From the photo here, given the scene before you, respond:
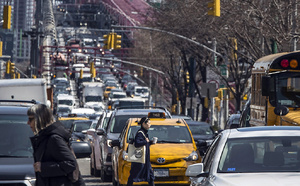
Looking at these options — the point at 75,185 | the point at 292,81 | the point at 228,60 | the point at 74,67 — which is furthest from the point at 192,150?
the point at 74,67

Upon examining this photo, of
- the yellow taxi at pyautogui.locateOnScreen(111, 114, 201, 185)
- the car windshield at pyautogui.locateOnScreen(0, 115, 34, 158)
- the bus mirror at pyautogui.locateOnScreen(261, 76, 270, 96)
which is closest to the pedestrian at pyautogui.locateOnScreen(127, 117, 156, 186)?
the yellow taxi at pyautogui.locateOnScreen(111, 114, 201, 185)

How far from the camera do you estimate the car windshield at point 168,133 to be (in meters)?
17.1

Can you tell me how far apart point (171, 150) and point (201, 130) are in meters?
10.0

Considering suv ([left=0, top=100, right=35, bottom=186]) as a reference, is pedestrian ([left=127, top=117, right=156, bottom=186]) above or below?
below

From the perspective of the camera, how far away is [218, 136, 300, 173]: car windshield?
908 centimetres

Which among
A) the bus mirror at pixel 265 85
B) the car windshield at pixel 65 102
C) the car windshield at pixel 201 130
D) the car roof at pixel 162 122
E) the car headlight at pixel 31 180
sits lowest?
the car windshield at pixel 65 102

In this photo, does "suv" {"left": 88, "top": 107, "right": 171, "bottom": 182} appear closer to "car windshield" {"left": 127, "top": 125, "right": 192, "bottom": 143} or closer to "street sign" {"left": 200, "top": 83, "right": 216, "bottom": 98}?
"car windshield" {"left": 127, "top": 125, "right": 192, "bottom": 143}


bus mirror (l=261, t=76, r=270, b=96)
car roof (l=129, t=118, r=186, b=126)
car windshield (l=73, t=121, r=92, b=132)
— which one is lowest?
car windshield (l=73, t=121, r=92, b=132)

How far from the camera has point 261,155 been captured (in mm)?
9523

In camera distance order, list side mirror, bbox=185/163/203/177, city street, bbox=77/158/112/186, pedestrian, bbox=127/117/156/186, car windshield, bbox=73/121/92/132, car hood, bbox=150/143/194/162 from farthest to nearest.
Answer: car windshield, bbox=73/121/92/132 < city street, bbox=77/158/112/186 < car hood, bbox=150/143/194/162 < pedestrian, bbox=127/117/156/186 < side mirror, bbox=185/163/203/177

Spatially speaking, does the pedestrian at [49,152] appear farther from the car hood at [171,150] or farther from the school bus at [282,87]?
the school bus at [282,87]

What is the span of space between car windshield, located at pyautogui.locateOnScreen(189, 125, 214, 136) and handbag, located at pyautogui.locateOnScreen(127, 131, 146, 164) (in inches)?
435

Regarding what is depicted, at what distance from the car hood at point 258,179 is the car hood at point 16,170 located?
1.96 m

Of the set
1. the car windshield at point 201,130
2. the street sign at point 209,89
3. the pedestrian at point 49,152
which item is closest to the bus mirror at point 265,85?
the car windshield at point 201,130
